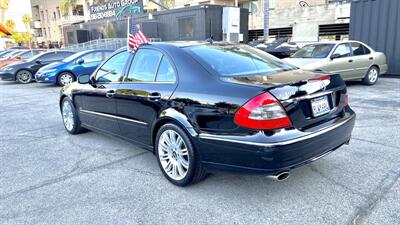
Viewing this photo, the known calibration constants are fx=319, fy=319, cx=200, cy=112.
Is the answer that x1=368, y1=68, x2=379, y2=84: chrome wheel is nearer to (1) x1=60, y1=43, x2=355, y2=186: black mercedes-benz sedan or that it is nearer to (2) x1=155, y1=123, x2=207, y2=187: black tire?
(1) x1=60, y1=43, x2=355, y2=186: black mercedes-benz sedan

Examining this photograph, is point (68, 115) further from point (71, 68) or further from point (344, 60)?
point (344, 60)

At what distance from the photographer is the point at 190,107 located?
304 cm

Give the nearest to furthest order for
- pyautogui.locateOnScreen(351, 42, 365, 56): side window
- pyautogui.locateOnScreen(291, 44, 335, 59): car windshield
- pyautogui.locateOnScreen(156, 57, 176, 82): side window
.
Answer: pyautogui.locateOnScreen(156, 57, 176, 82): side window
pyautogui.locateOnScreen(291, 44, 335, 59): car windshield
pyautogui.locateOnScreen(351, 42, 365, 56): side window

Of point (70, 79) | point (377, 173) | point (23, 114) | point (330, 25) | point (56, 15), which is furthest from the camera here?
point (56, 15)

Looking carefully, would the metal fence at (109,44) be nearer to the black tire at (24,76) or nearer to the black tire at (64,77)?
the black tire at (24,76)

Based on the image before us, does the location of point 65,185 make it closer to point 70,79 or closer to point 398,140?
point 398,140

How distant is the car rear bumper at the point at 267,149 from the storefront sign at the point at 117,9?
2464cm

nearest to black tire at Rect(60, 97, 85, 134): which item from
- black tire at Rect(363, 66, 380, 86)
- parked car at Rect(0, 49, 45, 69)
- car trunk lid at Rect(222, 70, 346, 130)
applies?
car trunk lid at Rect(222, 70, 346, 130)

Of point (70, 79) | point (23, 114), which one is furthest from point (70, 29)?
point (23, 114)

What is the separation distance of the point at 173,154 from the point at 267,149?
1177 mm

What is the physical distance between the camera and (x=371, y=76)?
9680 mm

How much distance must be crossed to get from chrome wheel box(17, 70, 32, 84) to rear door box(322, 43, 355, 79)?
1206 centimetres

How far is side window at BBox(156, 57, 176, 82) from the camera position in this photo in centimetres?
335

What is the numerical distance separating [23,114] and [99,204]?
554 cm
